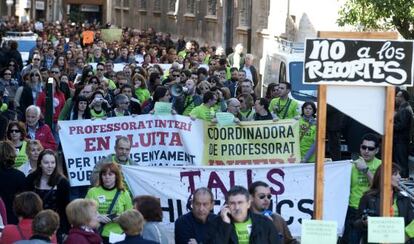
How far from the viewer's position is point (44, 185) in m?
12.2

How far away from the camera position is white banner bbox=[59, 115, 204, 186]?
1560 centimetres

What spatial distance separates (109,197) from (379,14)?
1266 centimetres

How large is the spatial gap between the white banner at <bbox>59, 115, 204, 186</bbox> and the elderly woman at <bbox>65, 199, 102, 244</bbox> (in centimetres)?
549

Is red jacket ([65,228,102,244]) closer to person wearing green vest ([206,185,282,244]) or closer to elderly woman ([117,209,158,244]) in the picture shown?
elderly woman ([117,209,158,244])

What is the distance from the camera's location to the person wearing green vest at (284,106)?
59.8 feet

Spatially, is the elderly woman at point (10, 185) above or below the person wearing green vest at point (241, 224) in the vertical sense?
below

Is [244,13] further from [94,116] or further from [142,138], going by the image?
[142,138]

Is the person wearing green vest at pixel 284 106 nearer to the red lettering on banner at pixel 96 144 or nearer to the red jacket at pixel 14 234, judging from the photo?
the red lettering on banner at pixel 96 144

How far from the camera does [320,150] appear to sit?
9742 millimetres

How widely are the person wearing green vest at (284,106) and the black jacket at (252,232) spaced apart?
8.28 metres

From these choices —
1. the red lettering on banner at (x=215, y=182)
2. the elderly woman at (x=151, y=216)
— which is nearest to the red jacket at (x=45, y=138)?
the red lettering on banner at (x=215, y=182)

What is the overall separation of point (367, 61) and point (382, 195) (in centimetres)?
100

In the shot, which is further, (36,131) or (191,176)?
(36,131)

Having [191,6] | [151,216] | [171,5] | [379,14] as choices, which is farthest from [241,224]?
[171,5]
